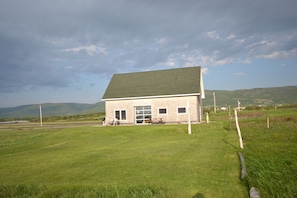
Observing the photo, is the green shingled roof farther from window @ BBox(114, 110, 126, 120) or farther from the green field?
the green field

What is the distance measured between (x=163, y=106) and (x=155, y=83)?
15.5 feet

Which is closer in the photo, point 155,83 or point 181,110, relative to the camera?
point 181,110

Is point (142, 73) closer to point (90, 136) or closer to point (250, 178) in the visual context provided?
point (90, 136)

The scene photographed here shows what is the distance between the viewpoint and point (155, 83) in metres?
37.8

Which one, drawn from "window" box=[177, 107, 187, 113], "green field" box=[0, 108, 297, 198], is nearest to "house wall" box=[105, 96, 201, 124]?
"window" box=[177, 107, 187, 113]

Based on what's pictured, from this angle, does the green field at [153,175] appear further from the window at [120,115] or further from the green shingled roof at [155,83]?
the window at [120,115]

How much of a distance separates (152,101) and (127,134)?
11056mm

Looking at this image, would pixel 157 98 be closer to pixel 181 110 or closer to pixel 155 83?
pixel 181 110

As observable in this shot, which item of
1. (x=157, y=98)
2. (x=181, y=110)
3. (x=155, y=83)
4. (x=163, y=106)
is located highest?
(x=155, y=83)

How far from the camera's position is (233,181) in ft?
26.2

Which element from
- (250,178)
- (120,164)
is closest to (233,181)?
(250,178)

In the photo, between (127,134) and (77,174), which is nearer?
(77,174)

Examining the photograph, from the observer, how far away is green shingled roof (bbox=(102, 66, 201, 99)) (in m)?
34.6

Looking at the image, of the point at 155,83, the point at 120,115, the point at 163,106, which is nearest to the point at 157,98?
the point at 163,106
